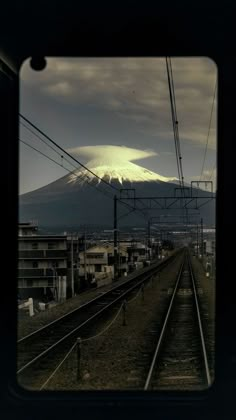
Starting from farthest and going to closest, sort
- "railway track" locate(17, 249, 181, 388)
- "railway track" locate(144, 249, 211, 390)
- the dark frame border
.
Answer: "railway track" locate(17, 249, 181, 388) < "railway track" locate(144, 249, 211, 390) < the dark frame border

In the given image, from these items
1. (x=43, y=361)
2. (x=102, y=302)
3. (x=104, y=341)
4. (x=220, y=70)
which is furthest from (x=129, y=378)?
(x=102, y=302)

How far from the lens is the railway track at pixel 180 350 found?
3.72 m

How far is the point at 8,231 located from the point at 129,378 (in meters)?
3.12

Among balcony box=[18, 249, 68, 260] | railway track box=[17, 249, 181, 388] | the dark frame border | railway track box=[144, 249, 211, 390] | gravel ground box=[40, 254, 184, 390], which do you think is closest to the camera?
the dark frame border

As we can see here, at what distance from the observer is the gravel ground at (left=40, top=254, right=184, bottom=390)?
4121 millimetres

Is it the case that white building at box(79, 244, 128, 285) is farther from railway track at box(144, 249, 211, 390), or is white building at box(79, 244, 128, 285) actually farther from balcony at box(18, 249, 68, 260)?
balcony at box(18, 249, 68, 260)

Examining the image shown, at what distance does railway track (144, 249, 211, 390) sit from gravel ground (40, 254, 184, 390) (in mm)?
133

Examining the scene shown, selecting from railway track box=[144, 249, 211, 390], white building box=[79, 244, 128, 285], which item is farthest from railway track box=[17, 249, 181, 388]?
white building box=[79, 244, 128, 285]

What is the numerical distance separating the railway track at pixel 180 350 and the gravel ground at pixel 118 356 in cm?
13

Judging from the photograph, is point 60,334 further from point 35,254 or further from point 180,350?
point 35,254
